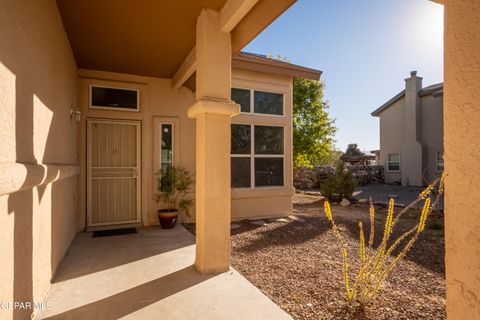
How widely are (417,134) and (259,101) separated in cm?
1228

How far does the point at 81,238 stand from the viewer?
4250 mm

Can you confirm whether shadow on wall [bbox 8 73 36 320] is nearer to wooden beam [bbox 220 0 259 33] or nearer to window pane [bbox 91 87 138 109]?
wooden beam [bbox 220 0 259 33]

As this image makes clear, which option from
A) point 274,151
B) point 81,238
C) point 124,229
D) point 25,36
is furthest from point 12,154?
point 274,151

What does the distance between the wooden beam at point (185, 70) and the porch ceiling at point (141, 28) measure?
0.27ft

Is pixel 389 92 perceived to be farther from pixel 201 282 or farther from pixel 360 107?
pixel 201 282

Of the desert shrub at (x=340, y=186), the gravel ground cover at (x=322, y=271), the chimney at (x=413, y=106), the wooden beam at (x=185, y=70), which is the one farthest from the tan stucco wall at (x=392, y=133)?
the wooden beam at (x=185, y=70)

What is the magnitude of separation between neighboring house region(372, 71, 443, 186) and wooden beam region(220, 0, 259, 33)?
13658 millimetres

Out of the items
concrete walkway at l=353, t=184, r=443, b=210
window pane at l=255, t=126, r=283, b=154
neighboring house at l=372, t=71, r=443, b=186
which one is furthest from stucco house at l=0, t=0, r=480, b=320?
neighboring house at l=372, t=71, r=443, b=186

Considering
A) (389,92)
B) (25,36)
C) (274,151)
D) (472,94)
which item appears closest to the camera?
(472,94)

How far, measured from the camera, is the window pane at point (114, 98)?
4.87m

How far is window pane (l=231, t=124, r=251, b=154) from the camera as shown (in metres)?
5.54

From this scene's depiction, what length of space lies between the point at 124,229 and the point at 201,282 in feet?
9.10

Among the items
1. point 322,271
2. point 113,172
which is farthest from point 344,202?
point 113,172

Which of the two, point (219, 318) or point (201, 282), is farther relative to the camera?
point (201, 282)
